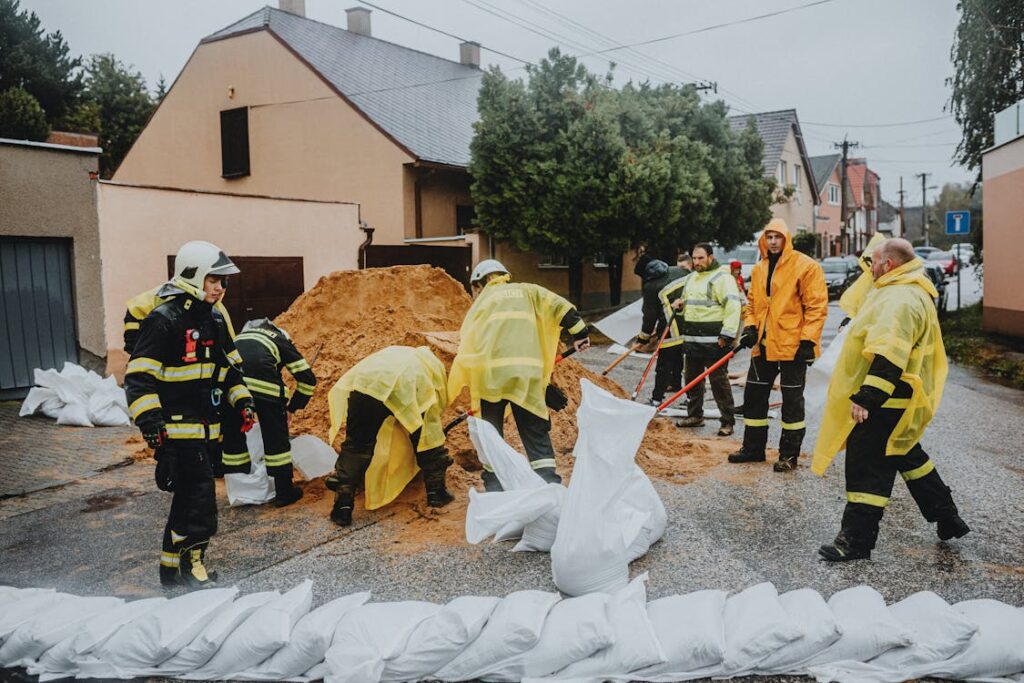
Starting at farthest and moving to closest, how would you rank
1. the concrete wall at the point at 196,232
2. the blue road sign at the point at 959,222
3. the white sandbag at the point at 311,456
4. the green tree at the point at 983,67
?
1. the blue road sign at the point at 959,222
2. the green tree at the point at 983,67
3. the concrete wall at the point at 196,232
4. the white sandbag at the point at 311,456

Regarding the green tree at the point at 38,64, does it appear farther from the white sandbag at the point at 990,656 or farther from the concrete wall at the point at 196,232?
the white sandbag at the point at 990,656

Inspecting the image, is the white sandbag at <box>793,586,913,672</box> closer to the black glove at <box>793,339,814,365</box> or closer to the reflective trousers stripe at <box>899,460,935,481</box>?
the reflective trousers stripe at <box>899,460,935,481</box>

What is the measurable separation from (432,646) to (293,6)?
79.0 ft

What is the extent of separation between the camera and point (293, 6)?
2372cm

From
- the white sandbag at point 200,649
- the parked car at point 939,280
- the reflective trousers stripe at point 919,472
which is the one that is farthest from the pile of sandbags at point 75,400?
the parked car at point 939,280

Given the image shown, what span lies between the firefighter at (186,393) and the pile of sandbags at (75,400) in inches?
207

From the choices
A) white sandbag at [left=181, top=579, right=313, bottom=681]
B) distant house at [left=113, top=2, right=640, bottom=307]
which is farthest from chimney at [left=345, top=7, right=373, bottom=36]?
white sandbag at [left=181, top=579, right=313, bottom=681]

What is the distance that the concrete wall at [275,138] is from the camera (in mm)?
18156

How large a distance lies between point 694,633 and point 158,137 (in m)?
22.5

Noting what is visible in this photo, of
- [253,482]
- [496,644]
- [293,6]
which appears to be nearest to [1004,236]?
[253,482]

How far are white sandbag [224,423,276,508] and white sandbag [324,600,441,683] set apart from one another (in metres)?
2.41

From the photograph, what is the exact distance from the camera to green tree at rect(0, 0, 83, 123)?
67.5 feet

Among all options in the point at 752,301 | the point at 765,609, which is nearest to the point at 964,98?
the point at 752,301

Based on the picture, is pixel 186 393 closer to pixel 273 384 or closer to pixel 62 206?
pixel 273 384
